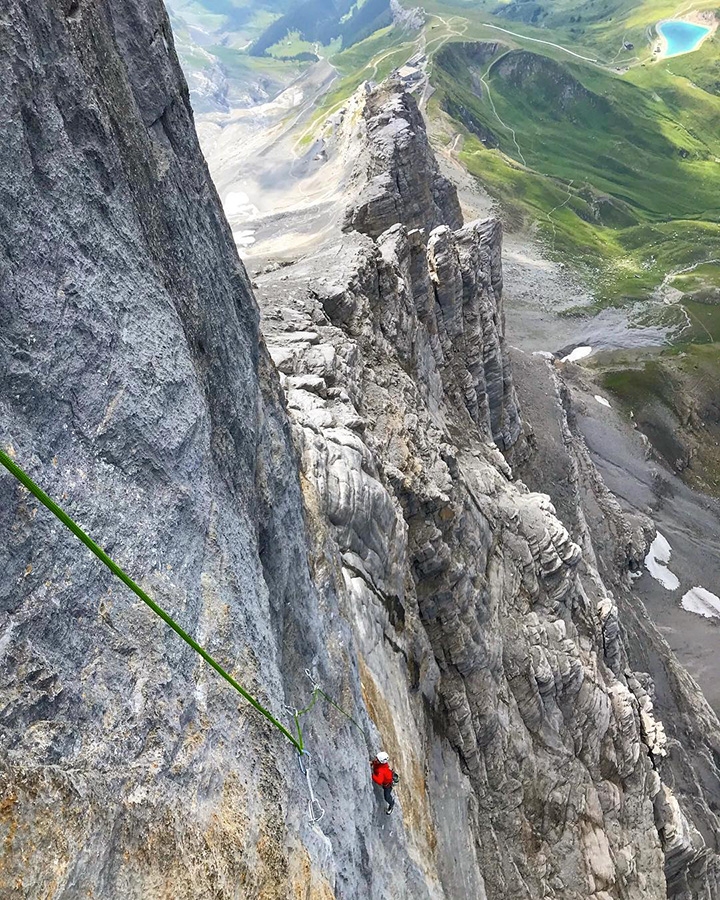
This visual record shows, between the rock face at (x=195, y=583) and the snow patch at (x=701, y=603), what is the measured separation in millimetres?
45368

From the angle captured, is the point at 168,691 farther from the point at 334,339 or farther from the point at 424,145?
the point at 424,145

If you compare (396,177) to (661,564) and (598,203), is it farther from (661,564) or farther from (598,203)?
(598,203)

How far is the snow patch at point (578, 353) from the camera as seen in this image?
10969 centimetres

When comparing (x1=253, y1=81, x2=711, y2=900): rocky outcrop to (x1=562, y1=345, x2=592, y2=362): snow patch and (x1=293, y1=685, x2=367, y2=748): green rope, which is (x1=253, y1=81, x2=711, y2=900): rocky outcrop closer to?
(x1=293, y1=685, x2=367, y2=748): green rope

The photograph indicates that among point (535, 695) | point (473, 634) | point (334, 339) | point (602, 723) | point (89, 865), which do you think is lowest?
point (602, 723)

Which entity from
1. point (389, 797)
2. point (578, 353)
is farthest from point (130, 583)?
point (578, 353)

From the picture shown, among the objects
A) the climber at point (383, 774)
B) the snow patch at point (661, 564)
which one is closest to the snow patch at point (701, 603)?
the snow patch at point (661, 564)

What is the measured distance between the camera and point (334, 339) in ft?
94.8

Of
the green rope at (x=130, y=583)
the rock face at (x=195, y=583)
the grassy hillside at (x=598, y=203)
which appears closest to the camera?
the green rope at (x=130, y=583)

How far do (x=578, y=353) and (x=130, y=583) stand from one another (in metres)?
114

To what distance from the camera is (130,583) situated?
751 centimetres

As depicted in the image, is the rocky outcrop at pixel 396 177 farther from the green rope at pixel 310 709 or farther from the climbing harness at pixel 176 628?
the climbing harness at pixel 176 628

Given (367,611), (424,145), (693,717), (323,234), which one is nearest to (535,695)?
(367,611)

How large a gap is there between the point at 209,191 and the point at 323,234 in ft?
159
